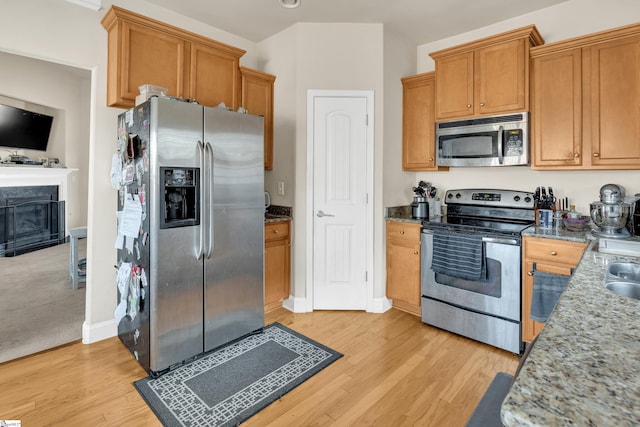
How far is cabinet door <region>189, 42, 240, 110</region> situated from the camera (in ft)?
9.20

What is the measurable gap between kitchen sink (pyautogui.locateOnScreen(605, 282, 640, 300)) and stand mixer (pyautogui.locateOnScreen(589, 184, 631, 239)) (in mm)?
1177

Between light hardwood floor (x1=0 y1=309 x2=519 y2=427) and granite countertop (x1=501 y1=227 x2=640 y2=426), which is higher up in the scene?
granite countertop (x1=501 y1=227 x2=640 y2=426)

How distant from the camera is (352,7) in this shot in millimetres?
2832

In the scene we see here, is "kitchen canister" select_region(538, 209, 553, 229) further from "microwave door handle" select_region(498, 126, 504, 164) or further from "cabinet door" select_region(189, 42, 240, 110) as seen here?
"cabinet door" select_region(189, 42, 240, 110)

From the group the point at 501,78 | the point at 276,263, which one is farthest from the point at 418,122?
the point at 276,263

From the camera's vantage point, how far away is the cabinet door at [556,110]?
8.03 ft

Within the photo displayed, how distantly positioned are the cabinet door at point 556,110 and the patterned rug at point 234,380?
7.35ft

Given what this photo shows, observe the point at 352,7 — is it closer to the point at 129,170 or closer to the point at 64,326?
the point at 129,170

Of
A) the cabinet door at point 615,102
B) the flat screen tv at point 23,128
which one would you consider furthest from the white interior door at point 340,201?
the flat screen tv at point 23,128

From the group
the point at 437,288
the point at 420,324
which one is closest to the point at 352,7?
the point at 437,288

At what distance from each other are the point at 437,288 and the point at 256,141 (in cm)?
196

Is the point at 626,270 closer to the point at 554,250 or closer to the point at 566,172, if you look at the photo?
the point at 554,250

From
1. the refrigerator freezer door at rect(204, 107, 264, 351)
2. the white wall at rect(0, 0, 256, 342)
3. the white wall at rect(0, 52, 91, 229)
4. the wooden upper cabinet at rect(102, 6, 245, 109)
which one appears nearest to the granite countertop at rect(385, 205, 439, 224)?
the refrigerator freezer door at rect(204, 107, 264, 351)

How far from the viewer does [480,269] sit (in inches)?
100
